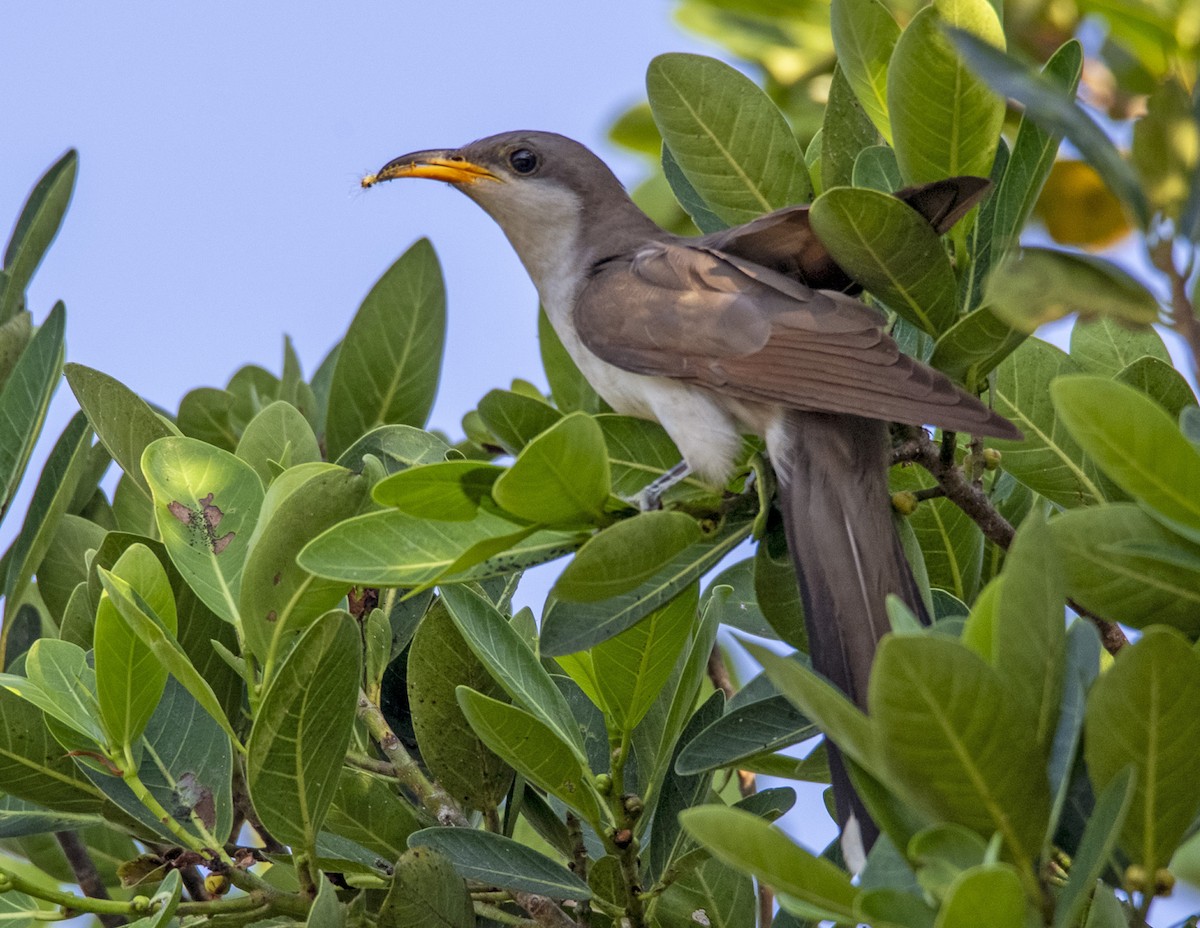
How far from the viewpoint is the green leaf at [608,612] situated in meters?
2.49

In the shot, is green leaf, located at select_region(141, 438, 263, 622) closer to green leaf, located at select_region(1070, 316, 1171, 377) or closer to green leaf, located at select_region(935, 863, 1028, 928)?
green leaf, located at select_region(935, 863, 1028, 928)

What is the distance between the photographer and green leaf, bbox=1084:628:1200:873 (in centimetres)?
162

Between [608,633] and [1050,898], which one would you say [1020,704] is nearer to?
[1050,898]

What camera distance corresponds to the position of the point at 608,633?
8.18 feet

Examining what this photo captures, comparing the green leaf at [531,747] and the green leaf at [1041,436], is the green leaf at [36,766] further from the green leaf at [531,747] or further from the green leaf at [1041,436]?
the green leaf at [1041,436]

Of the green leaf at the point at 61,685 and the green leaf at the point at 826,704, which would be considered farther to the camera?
the green leaf at the point at 61,685

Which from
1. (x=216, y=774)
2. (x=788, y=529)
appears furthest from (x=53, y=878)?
(x=788, y=529)

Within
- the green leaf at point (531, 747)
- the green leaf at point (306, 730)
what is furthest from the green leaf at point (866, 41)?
the green leaf at point (306, 730)

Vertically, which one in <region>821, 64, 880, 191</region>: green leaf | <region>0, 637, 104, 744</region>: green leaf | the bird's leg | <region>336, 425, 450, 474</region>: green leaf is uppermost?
<region>821, 64, 880, 191</region>: green leaf

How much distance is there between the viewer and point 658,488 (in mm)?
3041

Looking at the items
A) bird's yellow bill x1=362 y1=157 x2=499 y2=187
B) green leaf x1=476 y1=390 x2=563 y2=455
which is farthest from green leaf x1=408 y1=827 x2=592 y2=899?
bird's yellow bill x1=362 y1=157 x2=499 y2=187

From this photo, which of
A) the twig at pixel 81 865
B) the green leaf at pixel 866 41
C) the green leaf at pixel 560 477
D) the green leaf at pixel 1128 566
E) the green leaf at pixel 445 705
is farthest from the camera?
the twig at pixel 81 865

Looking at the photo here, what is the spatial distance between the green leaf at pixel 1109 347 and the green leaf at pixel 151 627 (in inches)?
75.3

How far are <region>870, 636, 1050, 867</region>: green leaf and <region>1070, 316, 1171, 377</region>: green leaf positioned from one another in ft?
5.08
